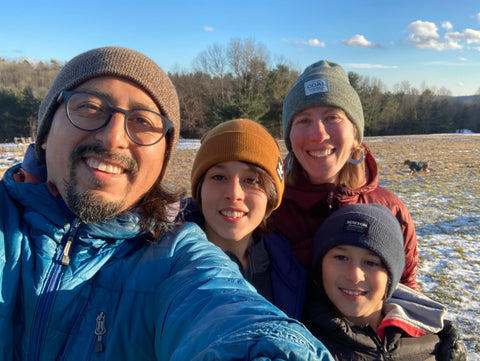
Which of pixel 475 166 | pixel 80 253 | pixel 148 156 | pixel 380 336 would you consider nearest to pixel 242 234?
pixel 148 156

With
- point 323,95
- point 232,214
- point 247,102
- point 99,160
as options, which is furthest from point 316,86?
point 247,102

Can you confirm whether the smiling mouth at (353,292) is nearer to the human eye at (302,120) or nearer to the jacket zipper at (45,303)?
the human eye at (302,120)

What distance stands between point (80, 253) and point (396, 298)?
1.87 metres

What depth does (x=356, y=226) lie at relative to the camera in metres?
1.82

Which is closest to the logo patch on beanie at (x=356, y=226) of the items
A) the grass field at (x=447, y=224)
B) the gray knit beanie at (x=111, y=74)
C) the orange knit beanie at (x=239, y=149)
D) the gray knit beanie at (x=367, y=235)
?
the gray knit beanie at (x=367, y=235)

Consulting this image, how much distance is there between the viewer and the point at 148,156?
A: 4.89ft

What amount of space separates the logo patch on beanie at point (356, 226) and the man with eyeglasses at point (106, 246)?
827 millimetres

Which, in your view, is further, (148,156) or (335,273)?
(335,273)

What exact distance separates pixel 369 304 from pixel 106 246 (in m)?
1.46

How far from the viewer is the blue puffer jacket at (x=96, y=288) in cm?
112

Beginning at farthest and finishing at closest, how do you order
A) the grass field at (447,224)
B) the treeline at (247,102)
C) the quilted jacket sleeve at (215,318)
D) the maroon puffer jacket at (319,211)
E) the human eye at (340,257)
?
the treeline at (247,102), the grass field at (447,224), the maroon puffer jacket at (319,211), the human eye at (340,257), the quilted jacket sleeve at (215,318)

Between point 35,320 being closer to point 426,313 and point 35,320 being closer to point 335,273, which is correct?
point 335,273

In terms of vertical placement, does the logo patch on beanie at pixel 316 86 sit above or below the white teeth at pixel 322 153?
above

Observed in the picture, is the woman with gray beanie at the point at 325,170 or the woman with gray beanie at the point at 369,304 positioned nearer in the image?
the woman with gray beanie at the point at 369,304
